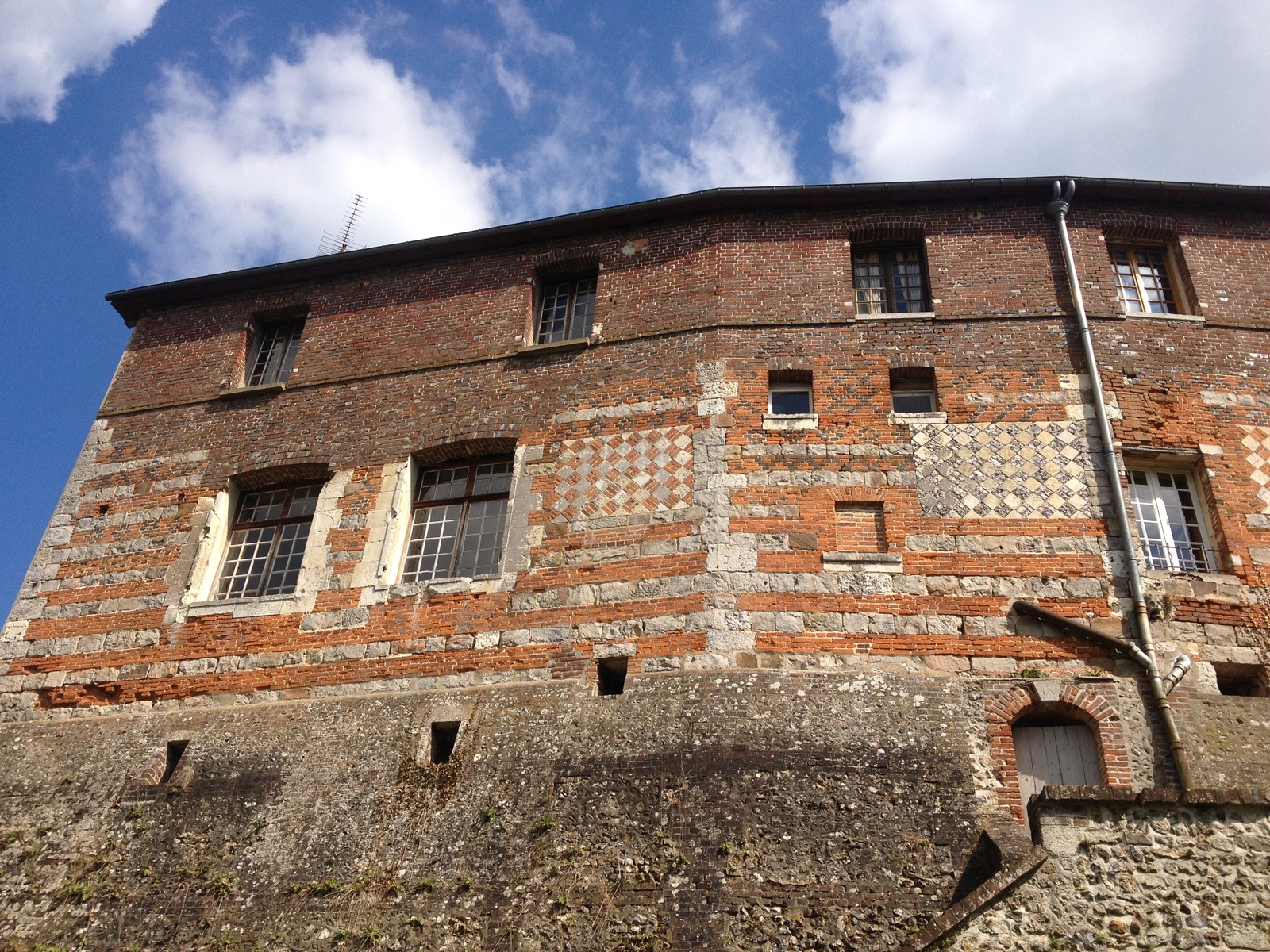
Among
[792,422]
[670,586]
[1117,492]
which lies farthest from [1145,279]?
[670,586]

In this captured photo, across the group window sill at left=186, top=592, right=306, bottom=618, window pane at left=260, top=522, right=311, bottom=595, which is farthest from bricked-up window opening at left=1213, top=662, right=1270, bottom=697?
window pane at left=260, top=522, right=311, bottom=595

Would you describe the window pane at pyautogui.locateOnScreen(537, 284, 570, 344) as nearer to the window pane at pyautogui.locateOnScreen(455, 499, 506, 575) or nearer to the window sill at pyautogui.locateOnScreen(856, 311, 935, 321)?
the window pane at pyautogui.locateOnScreen(455, 499, 506, 575)

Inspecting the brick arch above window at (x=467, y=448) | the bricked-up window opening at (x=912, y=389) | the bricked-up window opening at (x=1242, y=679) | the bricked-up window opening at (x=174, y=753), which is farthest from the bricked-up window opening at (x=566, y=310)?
the bricked-up window opening at (x=1242, y=679)

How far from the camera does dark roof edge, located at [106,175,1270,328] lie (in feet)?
44.2

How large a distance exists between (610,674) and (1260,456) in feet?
24.1

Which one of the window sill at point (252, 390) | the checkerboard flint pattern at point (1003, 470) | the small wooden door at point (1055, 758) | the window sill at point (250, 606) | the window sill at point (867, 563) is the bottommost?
the small wooden door at point (1055, 758)

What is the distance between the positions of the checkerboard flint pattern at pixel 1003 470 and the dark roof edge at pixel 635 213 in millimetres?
3436

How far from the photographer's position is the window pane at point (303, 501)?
13.4 metres

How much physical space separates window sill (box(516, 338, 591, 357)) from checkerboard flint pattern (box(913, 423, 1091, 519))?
4.20m

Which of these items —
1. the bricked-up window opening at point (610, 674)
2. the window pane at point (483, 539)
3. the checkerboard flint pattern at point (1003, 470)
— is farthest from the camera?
the window pane at point (483, 539)

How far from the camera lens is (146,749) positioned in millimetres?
11586

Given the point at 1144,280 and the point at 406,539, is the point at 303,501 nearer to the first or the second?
the point at 406,539

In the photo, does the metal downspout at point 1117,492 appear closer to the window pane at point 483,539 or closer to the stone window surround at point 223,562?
the window pane at point 483,539

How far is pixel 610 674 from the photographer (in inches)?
437
